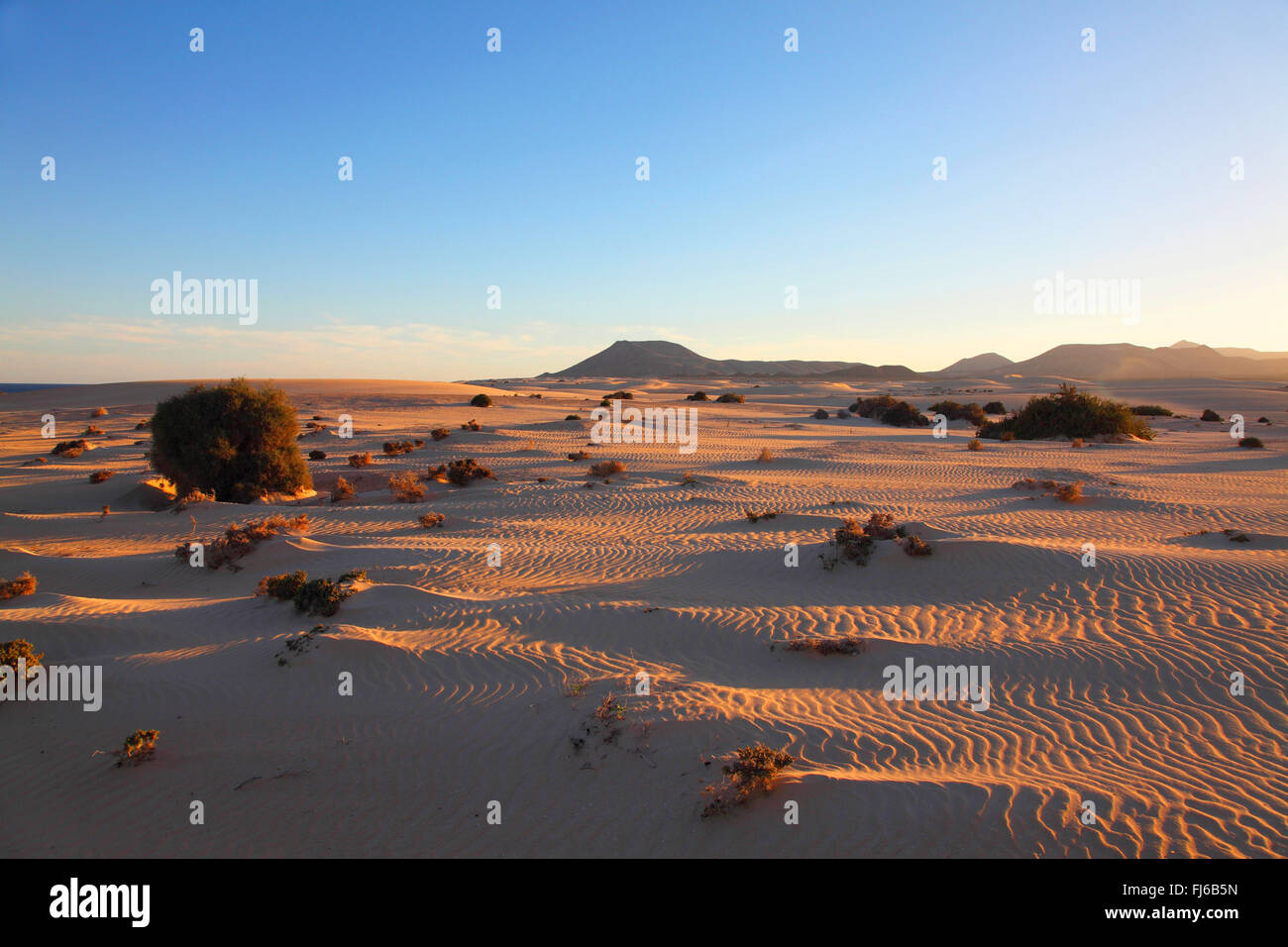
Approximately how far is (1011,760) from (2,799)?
7.62 m

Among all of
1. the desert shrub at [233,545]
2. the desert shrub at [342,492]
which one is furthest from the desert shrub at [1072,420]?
the desert shrub at [233,545]

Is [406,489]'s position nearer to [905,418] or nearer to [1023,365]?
[905,418]

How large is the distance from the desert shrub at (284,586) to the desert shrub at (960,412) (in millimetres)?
33590

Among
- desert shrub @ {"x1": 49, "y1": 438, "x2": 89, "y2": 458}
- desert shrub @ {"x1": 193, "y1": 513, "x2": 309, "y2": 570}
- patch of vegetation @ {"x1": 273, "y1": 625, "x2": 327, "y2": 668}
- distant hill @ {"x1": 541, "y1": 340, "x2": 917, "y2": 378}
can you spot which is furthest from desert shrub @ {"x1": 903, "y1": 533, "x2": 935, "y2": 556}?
distant hill @ {"x1": 541, "y1": 340, "x2": 917, "y2": 378}

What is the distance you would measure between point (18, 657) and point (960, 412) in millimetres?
38920

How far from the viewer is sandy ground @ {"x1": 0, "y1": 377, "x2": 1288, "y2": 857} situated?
4.73 m

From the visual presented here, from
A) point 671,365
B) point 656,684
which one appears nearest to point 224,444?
point 656,684

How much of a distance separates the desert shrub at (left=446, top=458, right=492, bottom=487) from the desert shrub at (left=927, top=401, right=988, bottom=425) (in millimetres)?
26591

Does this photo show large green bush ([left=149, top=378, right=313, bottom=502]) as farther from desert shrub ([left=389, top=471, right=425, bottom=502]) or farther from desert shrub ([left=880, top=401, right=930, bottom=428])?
desert shrub ([left=880, top=401, right=930, bottom=428])

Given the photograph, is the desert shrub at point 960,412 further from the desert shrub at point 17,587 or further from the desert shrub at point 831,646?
the desert shrub at point 17,587

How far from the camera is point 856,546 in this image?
10844 millimetres
